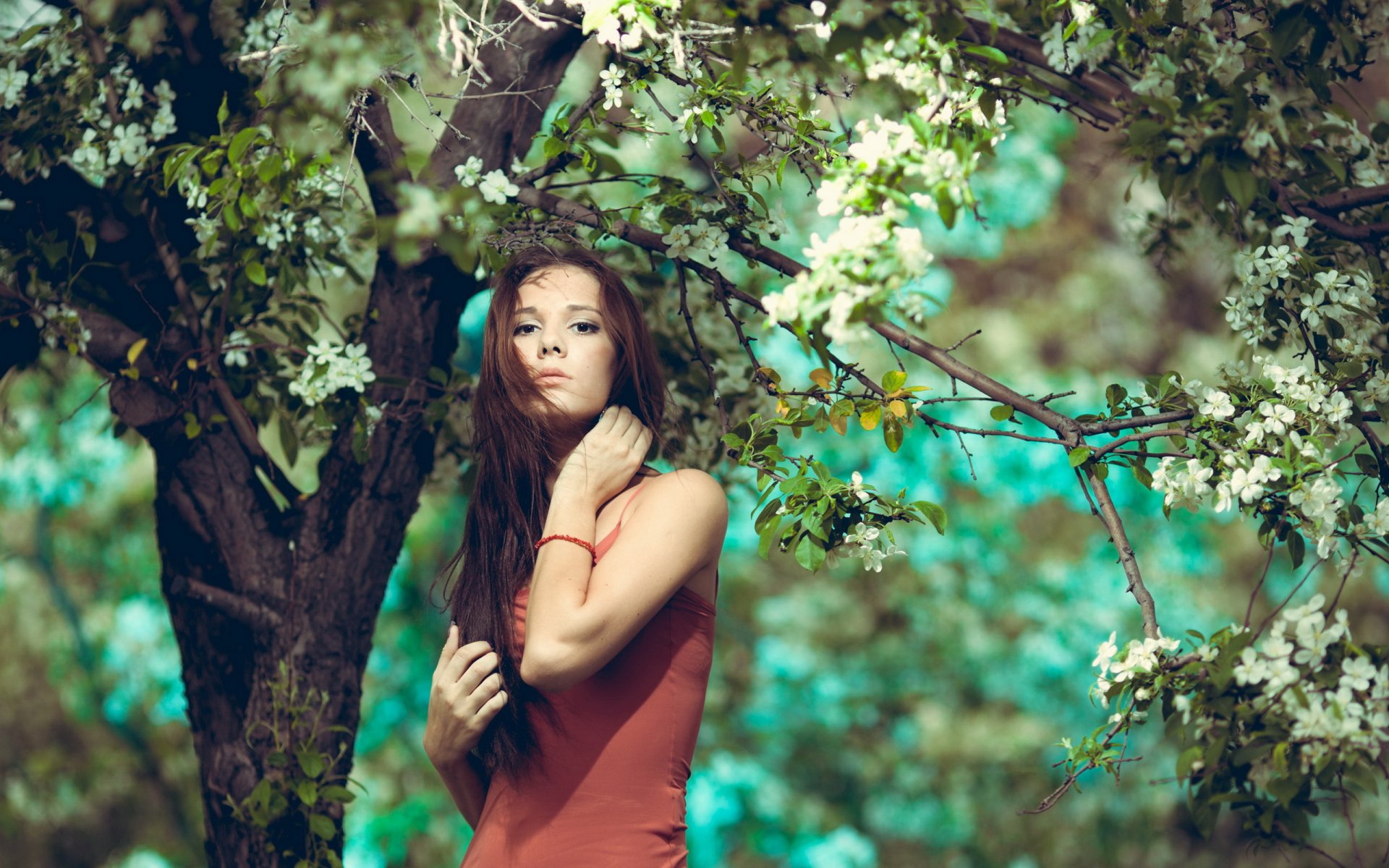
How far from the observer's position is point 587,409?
193cm

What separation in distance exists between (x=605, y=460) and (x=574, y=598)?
0.27 m

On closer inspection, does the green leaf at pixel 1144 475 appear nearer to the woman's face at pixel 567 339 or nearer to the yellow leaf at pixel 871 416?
the yellow leaf at pixel 871 416

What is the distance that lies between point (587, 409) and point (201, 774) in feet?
3.65

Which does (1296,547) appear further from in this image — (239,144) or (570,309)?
(239,144)

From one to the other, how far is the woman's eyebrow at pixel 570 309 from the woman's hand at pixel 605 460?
0.58ft

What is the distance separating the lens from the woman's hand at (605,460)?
183 centimetres

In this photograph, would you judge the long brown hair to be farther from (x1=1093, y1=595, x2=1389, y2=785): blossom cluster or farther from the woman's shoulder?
(x1=1093, y1=595, x2=1389, y2=785): blossom cluster

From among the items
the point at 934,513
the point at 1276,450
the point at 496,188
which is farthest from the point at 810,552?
the point at 496,188

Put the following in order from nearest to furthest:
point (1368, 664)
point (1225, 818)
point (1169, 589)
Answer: point (1368, 664) → point (1169, 589) → point (1225, 818)

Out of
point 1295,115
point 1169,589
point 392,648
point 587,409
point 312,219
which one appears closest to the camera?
point 1295,115

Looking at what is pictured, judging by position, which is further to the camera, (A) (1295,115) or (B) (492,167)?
(B) (492,167)

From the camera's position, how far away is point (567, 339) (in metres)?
1.94

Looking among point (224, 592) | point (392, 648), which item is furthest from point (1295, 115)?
Result: point (392, 648)

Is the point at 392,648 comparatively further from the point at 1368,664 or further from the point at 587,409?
the point at 1368,664
